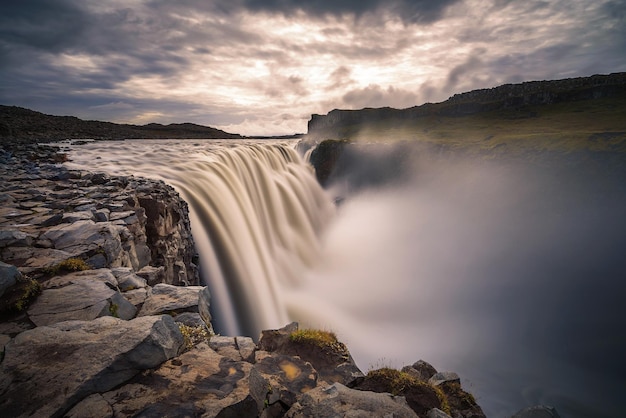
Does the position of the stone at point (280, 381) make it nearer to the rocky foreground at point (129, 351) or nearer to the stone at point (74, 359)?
the rocky foreground at point (129, 351)

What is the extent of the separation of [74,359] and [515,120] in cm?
8387

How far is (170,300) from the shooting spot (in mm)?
6188

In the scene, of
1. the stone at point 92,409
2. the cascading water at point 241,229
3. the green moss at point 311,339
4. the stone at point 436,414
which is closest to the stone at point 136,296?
the stone at point 92,409

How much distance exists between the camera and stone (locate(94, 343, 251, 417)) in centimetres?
339

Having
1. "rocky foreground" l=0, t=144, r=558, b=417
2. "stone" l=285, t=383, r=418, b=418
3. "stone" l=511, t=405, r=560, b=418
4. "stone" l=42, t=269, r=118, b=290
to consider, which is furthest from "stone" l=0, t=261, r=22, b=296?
"stone" l=511, t=405, r=560, b=418

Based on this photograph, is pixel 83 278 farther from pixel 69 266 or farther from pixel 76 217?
pixel 76 217

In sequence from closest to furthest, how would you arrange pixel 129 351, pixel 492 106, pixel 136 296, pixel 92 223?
pixel 129 351 → pixel 136 296 → pixel 92 223 → pixel 492 106

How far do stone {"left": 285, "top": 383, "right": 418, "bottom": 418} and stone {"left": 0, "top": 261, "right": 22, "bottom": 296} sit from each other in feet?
17.4

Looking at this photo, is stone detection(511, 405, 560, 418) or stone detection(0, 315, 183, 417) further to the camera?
stone detection(511, 405, 560, 418)

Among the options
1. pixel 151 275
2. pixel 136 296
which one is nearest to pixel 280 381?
pixel 136 296

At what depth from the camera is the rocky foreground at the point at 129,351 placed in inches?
136

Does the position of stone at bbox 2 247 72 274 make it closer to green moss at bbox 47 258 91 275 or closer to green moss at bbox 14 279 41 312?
green moss at bbox 47 258 91 275

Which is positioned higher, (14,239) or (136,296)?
(14,239)

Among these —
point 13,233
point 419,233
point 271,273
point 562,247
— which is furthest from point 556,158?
point 13,233
